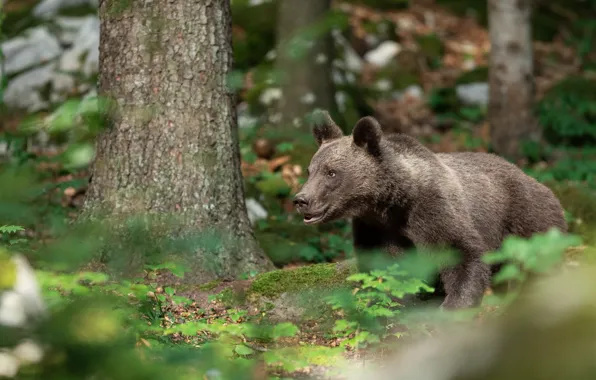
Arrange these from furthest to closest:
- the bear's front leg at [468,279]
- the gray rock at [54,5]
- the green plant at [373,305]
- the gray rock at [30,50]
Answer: the gray rock at [54,5]
the gray rock at [30,50]
the bear's front leg at [468,279]
the green plant at [373,305]

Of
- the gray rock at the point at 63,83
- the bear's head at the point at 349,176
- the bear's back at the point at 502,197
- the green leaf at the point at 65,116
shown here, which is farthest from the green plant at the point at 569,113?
the green leaf at the point at 65,116

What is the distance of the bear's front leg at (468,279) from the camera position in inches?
234

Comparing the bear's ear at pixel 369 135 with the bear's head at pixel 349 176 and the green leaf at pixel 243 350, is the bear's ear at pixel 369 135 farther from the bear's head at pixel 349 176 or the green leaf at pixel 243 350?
the green leaf at pixel 243 350

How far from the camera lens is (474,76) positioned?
52.5 feet

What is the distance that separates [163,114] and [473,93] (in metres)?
10.3

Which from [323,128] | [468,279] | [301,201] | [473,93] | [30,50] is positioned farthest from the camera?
[473,93]

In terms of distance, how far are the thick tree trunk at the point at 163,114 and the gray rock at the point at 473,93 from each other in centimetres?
969

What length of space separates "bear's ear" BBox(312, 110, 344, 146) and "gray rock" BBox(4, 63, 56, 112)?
27.0 feet

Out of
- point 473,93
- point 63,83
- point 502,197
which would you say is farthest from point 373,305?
point 473,93

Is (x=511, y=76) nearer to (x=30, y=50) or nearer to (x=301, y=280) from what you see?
(x=301, y=280)

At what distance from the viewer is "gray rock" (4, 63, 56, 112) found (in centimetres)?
1364

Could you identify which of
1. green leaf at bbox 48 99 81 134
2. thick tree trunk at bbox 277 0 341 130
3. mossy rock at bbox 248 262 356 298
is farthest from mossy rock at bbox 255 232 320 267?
green leaf at bbox 48 99 81 134

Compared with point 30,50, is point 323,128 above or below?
below

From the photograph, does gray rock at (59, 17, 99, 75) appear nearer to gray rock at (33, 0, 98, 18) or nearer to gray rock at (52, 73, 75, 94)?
gray rock at (52, 73, 75, 94)
